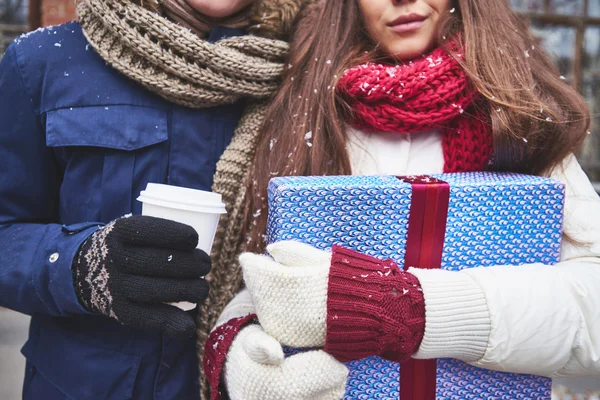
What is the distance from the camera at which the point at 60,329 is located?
158 cm

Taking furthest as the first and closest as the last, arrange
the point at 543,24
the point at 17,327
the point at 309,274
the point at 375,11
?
1. the point at 543,24
2. the point at 17,327
3. the point at 375,11
4. the point at 309,274

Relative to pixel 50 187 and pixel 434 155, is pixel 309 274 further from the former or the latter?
pixel 50 187

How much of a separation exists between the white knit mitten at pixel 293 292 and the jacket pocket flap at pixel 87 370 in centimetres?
54

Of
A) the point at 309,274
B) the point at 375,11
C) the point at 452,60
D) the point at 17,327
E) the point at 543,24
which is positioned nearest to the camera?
the point at 309,274

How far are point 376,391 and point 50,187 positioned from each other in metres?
1.06

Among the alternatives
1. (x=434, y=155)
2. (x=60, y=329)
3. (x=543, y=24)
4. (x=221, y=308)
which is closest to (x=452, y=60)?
(x=434, y=155)

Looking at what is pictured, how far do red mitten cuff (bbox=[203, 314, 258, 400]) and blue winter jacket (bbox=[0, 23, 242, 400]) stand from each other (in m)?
0.23

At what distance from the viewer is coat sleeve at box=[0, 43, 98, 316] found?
4.61ft

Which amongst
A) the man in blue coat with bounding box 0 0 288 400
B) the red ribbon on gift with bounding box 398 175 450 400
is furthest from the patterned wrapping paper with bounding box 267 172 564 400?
the man in blue coat with bounding box 0 0 288 400

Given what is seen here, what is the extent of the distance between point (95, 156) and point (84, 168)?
1.8 inches

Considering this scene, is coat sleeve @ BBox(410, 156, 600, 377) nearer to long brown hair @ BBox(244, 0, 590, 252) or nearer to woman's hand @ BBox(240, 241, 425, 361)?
woman's hand @ BBox(240, 241, 425, 361)

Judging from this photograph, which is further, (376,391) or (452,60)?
(452,60)

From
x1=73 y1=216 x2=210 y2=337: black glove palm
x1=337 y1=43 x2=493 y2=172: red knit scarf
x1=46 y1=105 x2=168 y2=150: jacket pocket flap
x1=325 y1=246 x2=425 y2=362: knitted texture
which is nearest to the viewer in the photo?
x1=325 y1=246 x2=425 y2=362: knitted texture

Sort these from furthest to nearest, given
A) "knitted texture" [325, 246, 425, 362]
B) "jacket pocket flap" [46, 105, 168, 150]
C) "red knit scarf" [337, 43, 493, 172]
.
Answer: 1. "jacket pocket flap" [46, 105, 168, 150]
2. "red knit scarf" [337, 43, 493, 172]
3. "knitted texture" [325, 246, 425, 362]
